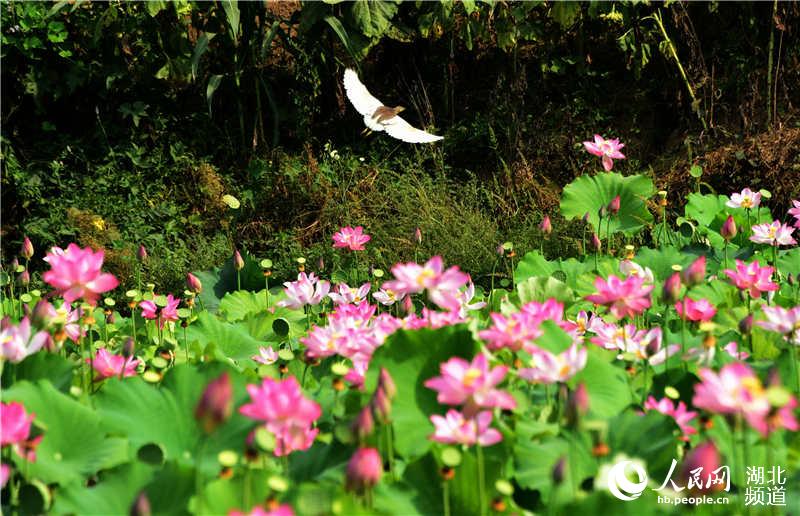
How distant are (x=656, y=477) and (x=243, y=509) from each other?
52 centimetres

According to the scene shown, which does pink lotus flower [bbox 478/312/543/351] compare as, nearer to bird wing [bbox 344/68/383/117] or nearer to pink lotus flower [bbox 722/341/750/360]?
pink lotus flower [bbox 722/341/750/360]

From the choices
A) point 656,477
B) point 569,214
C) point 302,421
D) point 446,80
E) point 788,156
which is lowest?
point 656,477

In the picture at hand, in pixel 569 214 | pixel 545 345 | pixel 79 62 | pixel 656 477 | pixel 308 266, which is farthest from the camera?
pixel 79 62

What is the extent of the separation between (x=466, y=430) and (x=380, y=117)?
129 inches

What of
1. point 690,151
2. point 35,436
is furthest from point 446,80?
point 35,436

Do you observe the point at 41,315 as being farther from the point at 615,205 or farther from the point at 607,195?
the point at 607,195

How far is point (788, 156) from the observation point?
155 inches

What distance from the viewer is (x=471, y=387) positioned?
0.99 m

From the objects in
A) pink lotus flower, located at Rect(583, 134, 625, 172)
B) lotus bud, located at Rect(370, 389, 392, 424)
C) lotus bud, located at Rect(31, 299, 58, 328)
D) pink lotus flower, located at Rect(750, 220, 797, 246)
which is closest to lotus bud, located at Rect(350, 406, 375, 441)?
lotus bud, located at Rect(370, 389, 392, 424)

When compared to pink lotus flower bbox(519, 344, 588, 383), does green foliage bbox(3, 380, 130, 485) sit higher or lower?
lower

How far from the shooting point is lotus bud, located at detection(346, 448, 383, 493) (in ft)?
2.94

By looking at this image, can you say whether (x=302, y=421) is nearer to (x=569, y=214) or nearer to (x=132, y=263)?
(x=569, y=214)

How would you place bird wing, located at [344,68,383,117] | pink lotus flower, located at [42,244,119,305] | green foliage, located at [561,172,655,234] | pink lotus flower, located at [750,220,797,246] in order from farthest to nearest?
bird wing, located at [344,68,383,117], green foliage, located at [561,172,655,234], pink lotus flower, located at [750,220,797,246], pink lotus flower, located at [42,244,119,305]

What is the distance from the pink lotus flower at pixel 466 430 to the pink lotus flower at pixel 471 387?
21 millimetres
